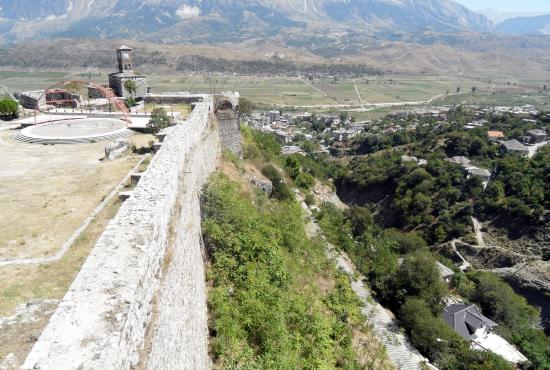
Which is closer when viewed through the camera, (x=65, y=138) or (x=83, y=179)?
(x=83, y=179)

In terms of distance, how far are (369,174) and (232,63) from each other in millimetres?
138358

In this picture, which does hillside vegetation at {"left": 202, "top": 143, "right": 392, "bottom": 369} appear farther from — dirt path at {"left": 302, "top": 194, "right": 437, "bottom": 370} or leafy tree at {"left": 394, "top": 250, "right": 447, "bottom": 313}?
leafy tree at {"left": 394, "top": 250, "right": 447, "bottom": 313}

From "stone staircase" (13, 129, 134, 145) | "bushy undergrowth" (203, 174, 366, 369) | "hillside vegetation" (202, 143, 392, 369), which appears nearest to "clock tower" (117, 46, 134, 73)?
"stone staircase" (13, 129, 134, 145)

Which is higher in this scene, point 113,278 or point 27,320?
point 113,278

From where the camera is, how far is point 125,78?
2884 cm

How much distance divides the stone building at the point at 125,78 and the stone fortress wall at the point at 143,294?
2163 cm

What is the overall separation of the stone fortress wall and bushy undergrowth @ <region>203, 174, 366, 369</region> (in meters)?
0.64

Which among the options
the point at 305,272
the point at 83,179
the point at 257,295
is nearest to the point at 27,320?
the point at 257,295

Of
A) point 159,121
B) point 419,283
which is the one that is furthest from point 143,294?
point 419,283

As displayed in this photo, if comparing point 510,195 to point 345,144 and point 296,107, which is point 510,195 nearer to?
point 345,144

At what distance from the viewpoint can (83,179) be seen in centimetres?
1348

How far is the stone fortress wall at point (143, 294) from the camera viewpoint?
13.5ft

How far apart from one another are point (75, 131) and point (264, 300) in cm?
1639

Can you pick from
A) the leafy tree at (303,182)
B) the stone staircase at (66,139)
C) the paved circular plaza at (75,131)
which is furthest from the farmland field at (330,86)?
the stone staircase at (66,139)
